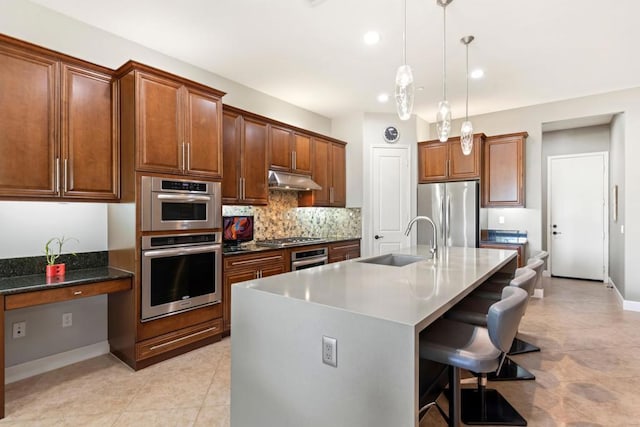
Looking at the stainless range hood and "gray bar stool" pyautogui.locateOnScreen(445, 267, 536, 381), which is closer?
"gray bar stool" pyautogui.locateOnScreen(445, 267, 536, 381)

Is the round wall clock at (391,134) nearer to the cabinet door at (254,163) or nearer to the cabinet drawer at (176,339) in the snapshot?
the cabinet door at (254,163)

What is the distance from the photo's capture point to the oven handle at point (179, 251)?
2.78 meters

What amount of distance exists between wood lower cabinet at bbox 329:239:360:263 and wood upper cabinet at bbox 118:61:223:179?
6.90 feet

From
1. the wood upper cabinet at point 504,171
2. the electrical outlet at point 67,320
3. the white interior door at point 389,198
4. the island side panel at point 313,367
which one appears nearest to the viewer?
the island side panel at point 313,367

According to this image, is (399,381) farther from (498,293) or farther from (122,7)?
(122,7)

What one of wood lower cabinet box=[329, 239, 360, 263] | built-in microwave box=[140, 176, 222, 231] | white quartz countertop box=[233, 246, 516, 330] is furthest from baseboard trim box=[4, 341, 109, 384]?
wood lower cabinet box=[329, 239, 360, 263]

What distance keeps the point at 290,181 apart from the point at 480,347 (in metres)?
3.20

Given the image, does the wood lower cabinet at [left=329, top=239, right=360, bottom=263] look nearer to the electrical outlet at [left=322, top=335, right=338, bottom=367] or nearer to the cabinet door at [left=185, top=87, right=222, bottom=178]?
the cabinet door at [left=185, top=87, right=222, bottom=178]

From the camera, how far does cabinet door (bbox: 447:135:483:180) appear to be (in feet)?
16.8

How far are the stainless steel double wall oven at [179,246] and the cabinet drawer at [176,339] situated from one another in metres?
0.20

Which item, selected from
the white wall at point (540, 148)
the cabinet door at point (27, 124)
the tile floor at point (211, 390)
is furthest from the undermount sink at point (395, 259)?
the white wall at point (540, 148)

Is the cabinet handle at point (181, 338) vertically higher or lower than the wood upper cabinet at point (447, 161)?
lower

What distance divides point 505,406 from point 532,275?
91cm

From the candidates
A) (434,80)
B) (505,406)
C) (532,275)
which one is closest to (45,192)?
(532,275)
